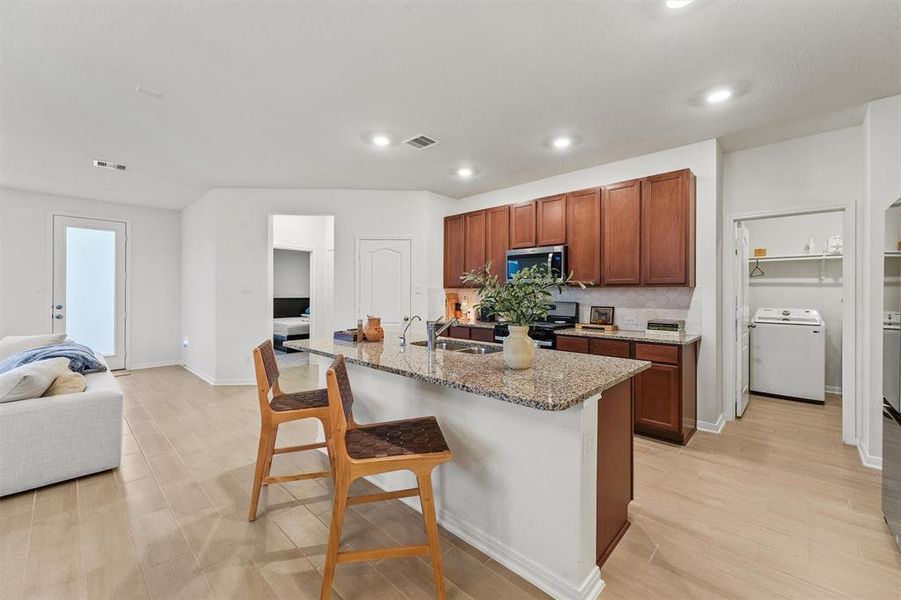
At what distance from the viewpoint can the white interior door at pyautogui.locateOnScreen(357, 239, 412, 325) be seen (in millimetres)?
5227

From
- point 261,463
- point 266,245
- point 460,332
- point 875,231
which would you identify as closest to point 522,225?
point 460,332

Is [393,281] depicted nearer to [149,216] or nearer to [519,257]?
[519,257]

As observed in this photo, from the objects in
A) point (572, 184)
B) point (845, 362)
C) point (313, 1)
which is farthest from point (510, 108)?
point (845, 362)

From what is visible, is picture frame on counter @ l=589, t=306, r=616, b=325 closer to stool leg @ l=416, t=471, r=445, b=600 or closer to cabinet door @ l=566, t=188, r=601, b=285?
cabinet door @ l=566, t=188, r=601, b=285

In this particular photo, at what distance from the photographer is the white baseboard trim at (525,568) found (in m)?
1.57

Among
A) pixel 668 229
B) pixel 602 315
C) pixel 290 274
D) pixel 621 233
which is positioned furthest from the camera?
pixel 290 274

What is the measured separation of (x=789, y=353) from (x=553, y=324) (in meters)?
2.94

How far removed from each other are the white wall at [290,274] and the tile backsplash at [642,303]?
6.76m

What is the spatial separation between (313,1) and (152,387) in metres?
5.19

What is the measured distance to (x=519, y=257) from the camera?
4.48 m

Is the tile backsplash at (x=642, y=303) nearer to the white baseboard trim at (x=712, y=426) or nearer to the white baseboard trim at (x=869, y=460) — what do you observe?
the white baseboard trim at (x=712, y=426)

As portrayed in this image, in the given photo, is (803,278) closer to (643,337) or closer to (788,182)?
(788,182)

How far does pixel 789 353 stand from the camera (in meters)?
4.48

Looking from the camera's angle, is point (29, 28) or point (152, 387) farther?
point (152, 387)
